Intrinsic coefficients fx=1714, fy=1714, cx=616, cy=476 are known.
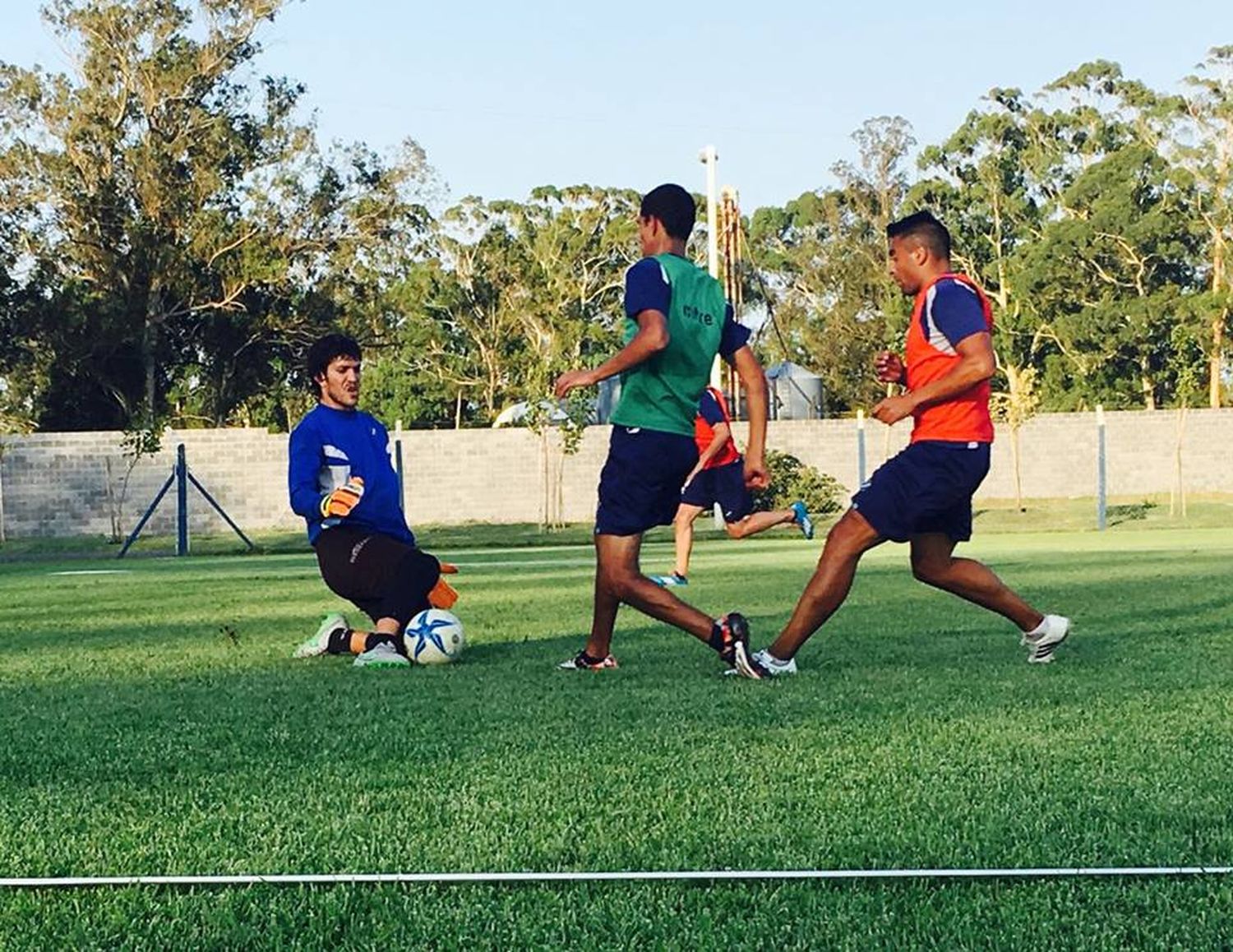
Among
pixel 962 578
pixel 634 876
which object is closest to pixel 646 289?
pixel 962 578

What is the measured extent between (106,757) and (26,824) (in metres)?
1.03

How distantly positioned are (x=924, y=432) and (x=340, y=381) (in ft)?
9.40

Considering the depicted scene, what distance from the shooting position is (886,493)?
684 cm

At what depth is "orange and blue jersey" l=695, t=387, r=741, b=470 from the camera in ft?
46.0

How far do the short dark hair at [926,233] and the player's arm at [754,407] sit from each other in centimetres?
82

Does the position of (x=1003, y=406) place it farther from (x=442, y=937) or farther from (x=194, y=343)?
(x=442, y=937)

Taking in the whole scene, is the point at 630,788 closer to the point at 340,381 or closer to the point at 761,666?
the point at 761,666

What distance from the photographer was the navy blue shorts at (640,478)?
713 cm

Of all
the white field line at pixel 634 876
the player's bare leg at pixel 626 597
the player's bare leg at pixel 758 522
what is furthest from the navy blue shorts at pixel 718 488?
the white field line at pixel 634 876

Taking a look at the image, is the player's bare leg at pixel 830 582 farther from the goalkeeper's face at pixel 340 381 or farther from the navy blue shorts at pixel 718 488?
the navy blue shorts at pixel 718 488

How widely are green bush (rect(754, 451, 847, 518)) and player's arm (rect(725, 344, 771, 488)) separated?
26.2m

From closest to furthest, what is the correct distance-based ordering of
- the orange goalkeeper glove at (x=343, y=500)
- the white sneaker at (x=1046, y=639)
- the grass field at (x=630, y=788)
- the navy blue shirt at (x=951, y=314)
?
the grass field at (x=630, y=788)
the navy blue shirt at (x=951, y=314)
the white sneaker at (x=1046, y=639)
the orange goalkeeper glove at (x=343, y=500)

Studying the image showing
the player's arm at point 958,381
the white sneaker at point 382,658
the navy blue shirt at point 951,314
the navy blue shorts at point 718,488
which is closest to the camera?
the player's arm at point 958,381

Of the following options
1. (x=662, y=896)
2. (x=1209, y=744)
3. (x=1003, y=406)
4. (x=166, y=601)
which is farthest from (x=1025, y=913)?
(x=1003, y=406)
